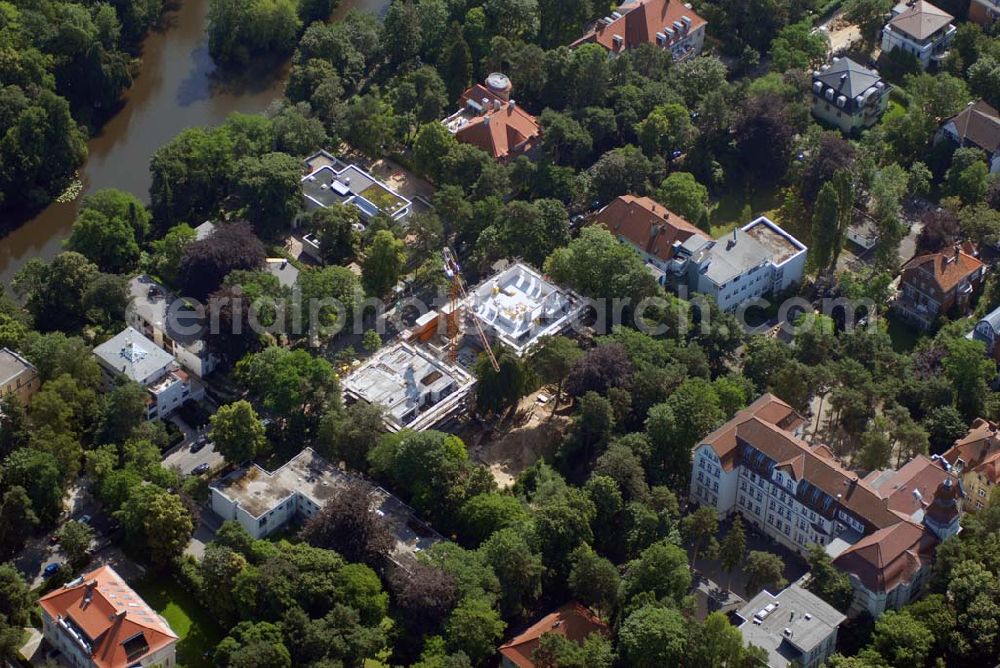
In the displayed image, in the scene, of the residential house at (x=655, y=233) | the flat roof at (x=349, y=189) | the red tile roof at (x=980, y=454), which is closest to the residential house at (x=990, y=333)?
the red tile roof at (x=980, y=454)

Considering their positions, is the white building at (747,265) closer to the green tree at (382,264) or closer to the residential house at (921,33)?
the green tree at (382,264)

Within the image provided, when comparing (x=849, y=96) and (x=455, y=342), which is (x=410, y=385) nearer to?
(x=455, y=342)

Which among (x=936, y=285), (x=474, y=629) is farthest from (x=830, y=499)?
(x=936, y=285)

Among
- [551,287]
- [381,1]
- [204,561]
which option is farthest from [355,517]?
[381,1]

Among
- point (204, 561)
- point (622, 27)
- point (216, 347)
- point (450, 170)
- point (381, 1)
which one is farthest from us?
point (381, 1)

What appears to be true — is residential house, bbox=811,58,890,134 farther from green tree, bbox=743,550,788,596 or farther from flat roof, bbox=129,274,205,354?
flat roof, bbox=129,274,205,354

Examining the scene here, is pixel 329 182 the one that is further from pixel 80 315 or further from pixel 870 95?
Result: pixel 870 95

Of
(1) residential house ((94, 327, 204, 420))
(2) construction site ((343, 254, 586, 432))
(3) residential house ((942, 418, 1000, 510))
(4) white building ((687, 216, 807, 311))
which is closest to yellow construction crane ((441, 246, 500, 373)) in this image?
(2) construction site ((343, 254, 586, 432))
